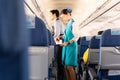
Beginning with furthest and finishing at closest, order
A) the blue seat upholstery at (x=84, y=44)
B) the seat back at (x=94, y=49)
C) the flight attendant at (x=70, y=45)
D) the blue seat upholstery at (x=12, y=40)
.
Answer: the blue seat upholstery at (x=84, y=44) < the flight attendant at (x=70, y=45) < the seat back at (x=94, y=49) < the blue seat upholstery at (x=12, y=40)

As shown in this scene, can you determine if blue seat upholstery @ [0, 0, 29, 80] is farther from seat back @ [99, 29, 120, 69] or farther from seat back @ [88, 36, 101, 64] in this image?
seat back @ [88, 36, 101, 64]

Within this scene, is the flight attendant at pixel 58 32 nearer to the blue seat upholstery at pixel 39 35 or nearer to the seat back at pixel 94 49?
the seat back at pixel 94 49

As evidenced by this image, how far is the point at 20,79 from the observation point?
54 centimetres

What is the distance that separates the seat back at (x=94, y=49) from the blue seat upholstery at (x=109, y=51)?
3.36 ft

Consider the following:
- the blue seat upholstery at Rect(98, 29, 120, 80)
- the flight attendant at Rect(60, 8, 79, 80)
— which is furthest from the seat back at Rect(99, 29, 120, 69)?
the flight attendant at Rect(60, 8, 79, 80)

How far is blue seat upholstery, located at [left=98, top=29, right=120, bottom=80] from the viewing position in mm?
2789

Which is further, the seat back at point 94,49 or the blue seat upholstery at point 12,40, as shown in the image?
the seat back at point 94,49

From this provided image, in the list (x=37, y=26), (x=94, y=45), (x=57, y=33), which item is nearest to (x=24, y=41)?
(x=37, y=26)

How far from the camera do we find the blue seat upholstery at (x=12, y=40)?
19.9 inches

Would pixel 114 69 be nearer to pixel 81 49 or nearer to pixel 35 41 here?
pixel 35 41

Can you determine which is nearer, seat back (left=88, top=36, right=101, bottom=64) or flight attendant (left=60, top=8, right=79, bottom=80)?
seat back (left=88, top=36, right=101, bottom=64)

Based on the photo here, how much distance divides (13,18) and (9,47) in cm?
6

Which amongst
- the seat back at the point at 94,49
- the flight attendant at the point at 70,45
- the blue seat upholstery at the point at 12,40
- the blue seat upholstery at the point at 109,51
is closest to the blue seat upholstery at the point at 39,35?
the blue seat upholstery at the point at 109,51

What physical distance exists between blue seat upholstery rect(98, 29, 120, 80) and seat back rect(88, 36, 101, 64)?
1.02m
